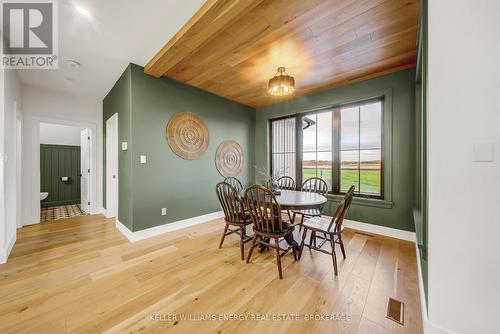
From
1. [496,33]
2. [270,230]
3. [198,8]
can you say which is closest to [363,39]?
[496,33]

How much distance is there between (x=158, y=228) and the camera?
114 inches

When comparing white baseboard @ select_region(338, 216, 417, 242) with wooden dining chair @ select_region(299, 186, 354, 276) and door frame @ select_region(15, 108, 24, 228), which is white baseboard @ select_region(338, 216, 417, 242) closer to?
wooden dining chair @ select_region(299, 186, 354, 276)

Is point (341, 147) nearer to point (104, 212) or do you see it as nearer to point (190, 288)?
point (190, 288)

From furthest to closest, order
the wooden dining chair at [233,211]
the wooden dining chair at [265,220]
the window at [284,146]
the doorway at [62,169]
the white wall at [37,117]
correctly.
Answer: the doorway at [62,169] → the window at [284,146] → the white wall at [37,117] → the wooden dining chair at [233,211] → the wooden dining chair at [265,220]

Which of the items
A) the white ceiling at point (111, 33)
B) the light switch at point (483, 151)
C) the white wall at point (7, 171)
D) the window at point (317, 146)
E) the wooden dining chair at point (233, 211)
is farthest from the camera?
the window at point (317, 146)

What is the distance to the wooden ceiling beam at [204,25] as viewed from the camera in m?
1.54

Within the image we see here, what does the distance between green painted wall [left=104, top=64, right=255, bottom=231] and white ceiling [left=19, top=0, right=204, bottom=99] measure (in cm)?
32

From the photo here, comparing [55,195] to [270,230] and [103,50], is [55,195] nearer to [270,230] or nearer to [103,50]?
[103,50]

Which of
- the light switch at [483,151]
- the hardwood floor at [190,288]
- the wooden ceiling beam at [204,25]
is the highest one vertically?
the wooden ceiling beam at [204,25]

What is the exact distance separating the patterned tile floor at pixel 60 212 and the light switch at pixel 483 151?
6065mm

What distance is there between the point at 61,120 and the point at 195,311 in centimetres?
453

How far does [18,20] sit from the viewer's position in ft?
6.04

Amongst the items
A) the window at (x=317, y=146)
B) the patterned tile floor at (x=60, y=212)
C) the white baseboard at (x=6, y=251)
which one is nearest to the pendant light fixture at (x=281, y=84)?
the window at (x=317, y=146)

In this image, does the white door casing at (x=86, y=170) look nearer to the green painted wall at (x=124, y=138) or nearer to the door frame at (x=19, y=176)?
the door frame at (x=19, y=176)
